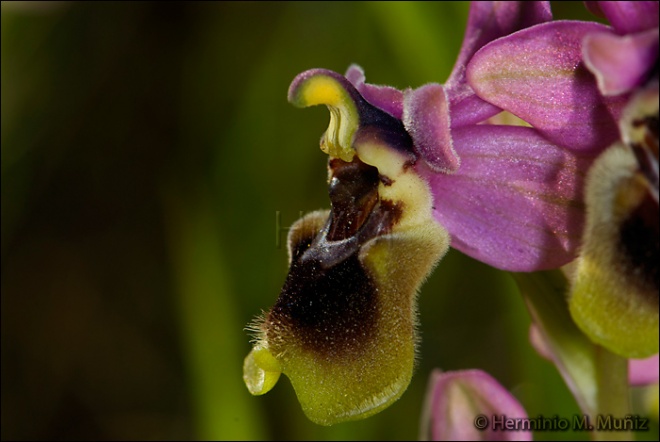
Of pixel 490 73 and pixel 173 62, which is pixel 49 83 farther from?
pixel 490 73

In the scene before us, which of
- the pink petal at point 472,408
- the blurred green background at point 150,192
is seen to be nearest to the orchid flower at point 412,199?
the pink petal at point 472,408

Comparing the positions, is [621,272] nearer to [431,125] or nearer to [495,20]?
[431,125]

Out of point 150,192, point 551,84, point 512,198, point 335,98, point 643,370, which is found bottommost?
point 643,370

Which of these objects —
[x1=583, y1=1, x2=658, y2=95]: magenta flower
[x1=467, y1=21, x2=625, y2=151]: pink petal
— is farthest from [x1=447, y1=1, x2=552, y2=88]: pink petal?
[x1=583, y1=1, x2=658, y2=95]: magenta flower

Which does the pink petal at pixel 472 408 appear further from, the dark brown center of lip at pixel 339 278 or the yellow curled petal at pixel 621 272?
the yellow curled petal at pixel 621 272

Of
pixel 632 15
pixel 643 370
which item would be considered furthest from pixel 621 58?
pixel 643 370

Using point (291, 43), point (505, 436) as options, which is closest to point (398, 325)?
point (505, 436)

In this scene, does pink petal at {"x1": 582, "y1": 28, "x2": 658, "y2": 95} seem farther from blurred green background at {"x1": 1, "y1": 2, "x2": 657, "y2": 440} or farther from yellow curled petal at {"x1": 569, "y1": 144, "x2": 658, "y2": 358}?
blurred green background at {"x1": 1, "y1": 2, "x2": 657, "y2": 440}
